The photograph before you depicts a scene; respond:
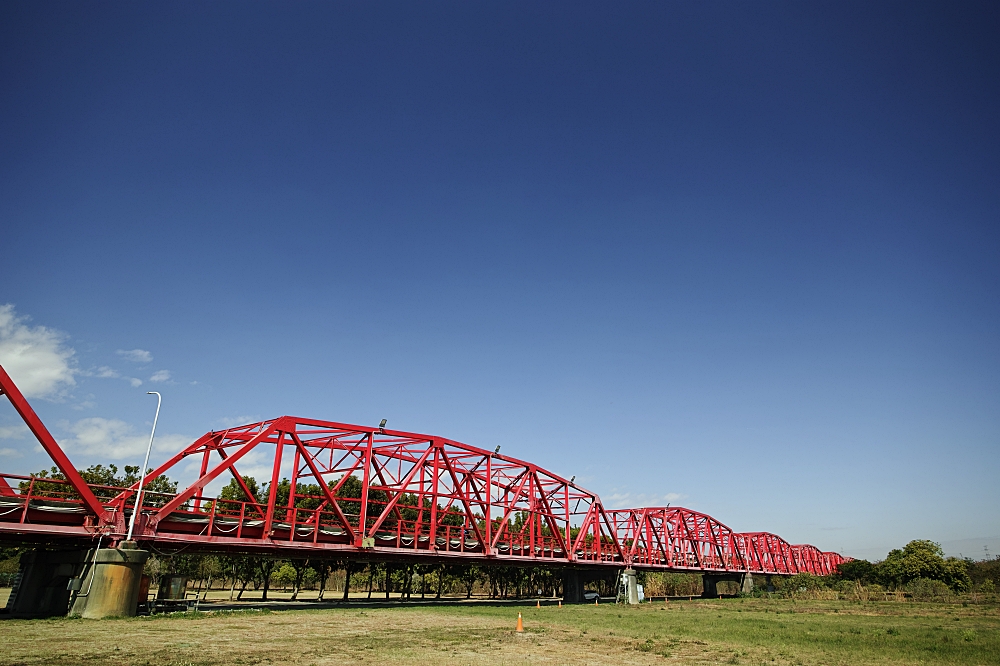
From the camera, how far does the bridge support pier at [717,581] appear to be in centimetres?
8626

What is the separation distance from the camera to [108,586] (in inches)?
960

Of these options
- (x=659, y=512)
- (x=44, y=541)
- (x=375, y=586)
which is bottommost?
(x=375, y=586)

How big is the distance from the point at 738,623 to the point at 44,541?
35107 mm

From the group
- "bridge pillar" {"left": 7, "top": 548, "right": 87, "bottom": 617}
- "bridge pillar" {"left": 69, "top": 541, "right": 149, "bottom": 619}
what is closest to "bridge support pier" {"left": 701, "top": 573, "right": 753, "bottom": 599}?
"bridge pillar" {"left": 69, "top": 541, "right": 149, "bottom": 619}

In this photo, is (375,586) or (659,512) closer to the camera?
(659,512)

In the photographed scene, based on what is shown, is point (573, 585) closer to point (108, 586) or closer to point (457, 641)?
point (457, 641)

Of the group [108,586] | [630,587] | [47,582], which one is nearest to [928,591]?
[630,587]

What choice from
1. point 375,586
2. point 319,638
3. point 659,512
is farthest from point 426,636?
point 375,586

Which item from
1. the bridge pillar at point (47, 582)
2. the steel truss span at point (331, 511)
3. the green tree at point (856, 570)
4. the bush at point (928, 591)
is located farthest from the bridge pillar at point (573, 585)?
the green tree at point (856, 570)

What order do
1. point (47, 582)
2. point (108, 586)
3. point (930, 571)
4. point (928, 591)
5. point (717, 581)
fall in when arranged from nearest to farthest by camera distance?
1. point (108, 586)
2. point (47, 582)
3. point (928, 591)
4. point (930, 571)
5. point (717, 581)

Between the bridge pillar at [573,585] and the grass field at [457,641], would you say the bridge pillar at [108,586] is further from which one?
the bridge pillar at [573,585]

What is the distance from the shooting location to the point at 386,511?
38406 mm

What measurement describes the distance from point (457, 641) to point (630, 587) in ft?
144

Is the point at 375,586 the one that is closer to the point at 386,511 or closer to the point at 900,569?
the point at 386,511
